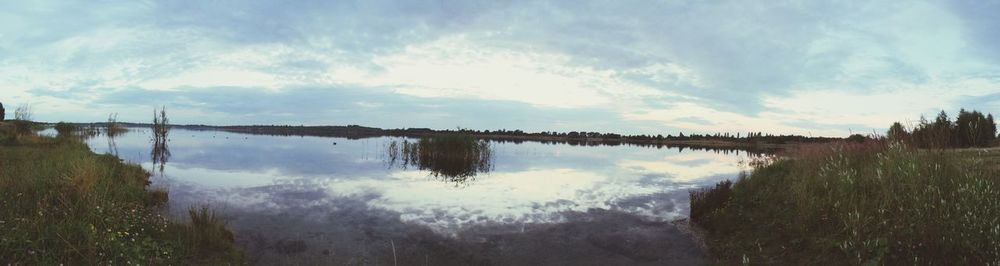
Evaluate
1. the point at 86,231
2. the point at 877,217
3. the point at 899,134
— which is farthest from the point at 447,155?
the point at 877,217

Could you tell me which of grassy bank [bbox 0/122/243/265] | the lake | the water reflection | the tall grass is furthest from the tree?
the tall grass

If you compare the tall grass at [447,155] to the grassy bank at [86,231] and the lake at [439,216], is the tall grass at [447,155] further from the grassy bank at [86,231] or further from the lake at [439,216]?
the grassy bank at [86,231]

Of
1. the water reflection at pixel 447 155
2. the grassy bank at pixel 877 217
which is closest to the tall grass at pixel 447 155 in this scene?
the water reflection at pixel 447 155

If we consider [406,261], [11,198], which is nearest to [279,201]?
[11,198]

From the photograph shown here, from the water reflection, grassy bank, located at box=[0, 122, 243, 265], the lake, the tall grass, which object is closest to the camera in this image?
grassy bank, located at box=[0, 122, 243, 265]

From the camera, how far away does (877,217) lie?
8.36m

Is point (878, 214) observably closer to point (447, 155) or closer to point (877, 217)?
point (877, 217)

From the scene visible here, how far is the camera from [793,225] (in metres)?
9.60

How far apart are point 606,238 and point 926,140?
7.39m

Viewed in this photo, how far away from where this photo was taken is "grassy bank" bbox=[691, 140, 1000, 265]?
283 inches

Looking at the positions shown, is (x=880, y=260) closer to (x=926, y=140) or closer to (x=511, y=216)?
(x=926, y=140)

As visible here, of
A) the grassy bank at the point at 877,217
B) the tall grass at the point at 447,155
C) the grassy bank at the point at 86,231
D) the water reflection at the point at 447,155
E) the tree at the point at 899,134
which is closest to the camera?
the grassy bank at the point at 86,231

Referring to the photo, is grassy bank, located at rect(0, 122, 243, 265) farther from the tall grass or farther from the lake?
the tall grass

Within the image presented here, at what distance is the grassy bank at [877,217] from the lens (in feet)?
23.6
